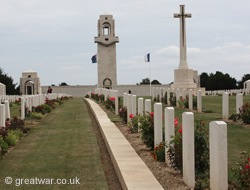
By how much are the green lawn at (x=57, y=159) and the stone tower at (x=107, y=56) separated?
1733 inches

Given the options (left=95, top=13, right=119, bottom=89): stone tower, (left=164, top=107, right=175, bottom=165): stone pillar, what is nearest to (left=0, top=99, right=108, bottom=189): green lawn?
(left=164, top=107, right=175, bottom=165): stone pillar

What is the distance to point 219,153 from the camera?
4.41 meters

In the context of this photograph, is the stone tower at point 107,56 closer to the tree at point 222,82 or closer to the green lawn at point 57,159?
the tree at point 222,82

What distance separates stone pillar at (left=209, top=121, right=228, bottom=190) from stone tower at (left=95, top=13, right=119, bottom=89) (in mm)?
51244

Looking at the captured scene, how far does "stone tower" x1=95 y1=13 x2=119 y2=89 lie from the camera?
5528 cm

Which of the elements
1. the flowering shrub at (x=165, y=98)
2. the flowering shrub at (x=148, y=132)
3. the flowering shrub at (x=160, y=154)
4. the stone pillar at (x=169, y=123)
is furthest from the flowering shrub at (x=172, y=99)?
the stone pillar at (x=169, y=123)

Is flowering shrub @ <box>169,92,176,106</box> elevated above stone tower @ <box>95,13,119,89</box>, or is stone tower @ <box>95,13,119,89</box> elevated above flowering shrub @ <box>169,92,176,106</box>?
stone tower @ <box>95,13,119,89</box>

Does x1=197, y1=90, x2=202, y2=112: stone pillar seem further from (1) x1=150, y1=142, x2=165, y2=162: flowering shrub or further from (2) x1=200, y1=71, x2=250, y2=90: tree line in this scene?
(2) x1=200, y1=71, x2=250, y2=90: tree line

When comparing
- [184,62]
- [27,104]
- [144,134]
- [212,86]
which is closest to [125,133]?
[144,134]

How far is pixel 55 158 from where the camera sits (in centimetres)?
797

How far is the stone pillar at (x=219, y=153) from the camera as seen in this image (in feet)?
14.4

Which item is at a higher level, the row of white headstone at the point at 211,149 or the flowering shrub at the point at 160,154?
the row of white headstone at the point at 211,149

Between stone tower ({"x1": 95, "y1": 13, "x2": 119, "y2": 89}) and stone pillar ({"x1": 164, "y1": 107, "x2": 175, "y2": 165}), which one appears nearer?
stone pillar ({"x1": 164, "y1": 107, "x2": 175, "y2": 165})

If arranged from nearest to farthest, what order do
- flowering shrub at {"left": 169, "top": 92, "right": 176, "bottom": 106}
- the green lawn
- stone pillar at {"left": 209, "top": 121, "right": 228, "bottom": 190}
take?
1. stone pillar at {"left": 209, "top": 121, "right": 228, "bottom": 190}
2. the green lawn
3. flowering shrub at {"left": 169, "top": 92, "right": 176, "bottom": 106}
